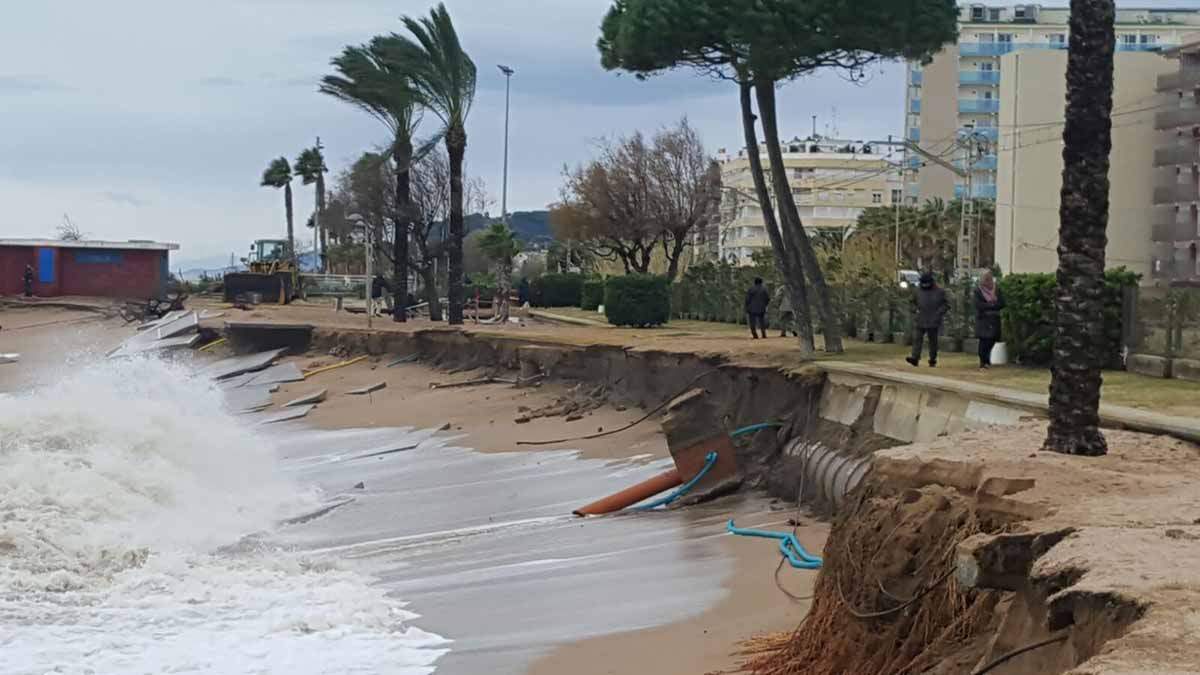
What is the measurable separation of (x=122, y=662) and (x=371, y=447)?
544 inches

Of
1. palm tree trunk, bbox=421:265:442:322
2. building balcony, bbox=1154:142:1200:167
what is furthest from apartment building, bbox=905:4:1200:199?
palm tree trunk, bbox=421:265:442:322

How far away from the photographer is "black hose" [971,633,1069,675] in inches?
219

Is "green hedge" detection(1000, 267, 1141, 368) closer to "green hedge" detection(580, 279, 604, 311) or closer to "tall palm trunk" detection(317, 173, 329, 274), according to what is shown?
"green hedge" detection(580, 279, 604, 311)

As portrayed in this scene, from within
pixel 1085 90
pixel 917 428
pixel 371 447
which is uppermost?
pixel 1085 90

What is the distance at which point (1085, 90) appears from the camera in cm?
972

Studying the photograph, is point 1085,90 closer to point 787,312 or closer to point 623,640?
point 623,640

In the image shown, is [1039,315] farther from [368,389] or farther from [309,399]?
[309,399]

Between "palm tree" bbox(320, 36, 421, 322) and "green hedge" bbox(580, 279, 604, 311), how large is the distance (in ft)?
34.6

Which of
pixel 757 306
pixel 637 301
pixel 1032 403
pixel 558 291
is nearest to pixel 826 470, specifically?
pixel 1032 403

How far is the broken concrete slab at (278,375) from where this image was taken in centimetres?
3547

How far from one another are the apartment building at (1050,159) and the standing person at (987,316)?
45.5 metres

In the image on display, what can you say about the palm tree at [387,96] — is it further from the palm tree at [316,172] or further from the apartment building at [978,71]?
the apartment building at [978,71]

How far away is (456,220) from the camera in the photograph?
40688 millimetres

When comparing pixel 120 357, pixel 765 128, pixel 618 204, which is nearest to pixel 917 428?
pixel 765 128
